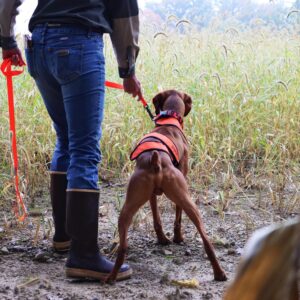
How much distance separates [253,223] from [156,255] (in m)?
0.75

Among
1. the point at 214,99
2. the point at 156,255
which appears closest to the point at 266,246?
the point at 156,255

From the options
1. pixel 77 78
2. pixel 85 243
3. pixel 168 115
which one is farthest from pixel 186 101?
pixel 85 243

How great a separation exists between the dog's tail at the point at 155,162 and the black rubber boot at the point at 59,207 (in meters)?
0.70

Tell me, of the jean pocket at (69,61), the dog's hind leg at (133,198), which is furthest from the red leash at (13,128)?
the dog's hind leg at (133,198)

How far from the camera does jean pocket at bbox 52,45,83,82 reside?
259 cm

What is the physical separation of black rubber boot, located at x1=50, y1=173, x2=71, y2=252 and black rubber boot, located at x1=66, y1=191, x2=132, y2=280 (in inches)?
15.4

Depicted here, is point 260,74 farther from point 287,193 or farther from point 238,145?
point 287,193

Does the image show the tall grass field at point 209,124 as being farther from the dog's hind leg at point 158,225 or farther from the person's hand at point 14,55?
the person's hand at point 14,55

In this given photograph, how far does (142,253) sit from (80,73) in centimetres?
119

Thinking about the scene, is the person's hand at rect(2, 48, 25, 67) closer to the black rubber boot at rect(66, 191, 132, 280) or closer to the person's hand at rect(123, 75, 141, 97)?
the person's hand at rect(123, 75, 141, 97)

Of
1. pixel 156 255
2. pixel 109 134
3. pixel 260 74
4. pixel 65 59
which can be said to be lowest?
pixel 156 255

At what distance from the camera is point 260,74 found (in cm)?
565

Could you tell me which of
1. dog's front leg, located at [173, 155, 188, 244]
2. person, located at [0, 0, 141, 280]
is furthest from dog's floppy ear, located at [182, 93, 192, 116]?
person, located at [0, 0, 141, 280]

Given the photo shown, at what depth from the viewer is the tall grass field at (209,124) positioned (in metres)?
4.29
